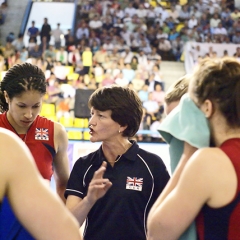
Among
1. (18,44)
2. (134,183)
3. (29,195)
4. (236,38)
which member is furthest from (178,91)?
(236,38)

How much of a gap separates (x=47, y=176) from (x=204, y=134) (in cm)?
128

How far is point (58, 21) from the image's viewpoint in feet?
58.3

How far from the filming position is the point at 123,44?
15.8m

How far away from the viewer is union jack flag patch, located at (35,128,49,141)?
103 inches

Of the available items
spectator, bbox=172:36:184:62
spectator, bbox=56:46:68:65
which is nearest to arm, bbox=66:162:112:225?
spectator, bbox=56:46:68:65

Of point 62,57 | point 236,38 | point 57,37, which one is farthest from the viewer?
point 236,38

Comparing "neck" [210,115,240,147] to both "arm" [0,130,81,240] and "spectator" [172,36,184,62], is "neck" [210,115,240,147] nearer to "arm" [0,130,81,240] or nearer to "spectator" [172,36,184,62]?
"arm" [0,130,81,240]

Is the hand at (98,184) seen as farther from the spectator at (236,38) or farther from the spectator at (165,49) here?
the spectator at (236,38)

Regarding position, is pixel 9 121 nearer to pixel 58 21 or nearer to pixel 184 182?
pixel 184 182

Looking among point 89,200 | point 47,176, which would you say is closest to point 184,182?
point 89,200

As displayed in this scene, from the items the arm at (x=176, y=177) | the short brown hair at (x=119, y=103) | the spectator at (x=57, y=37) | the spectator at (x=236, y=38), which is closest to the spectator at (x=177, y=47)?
the spectator at (x=236, y=38)

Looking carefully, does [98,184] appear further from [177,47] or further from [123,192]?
[177,47]

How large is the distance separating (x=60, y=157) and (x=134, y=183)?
25.0 inches

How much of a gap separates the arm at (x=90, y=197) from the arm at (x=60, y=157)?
481 mm
